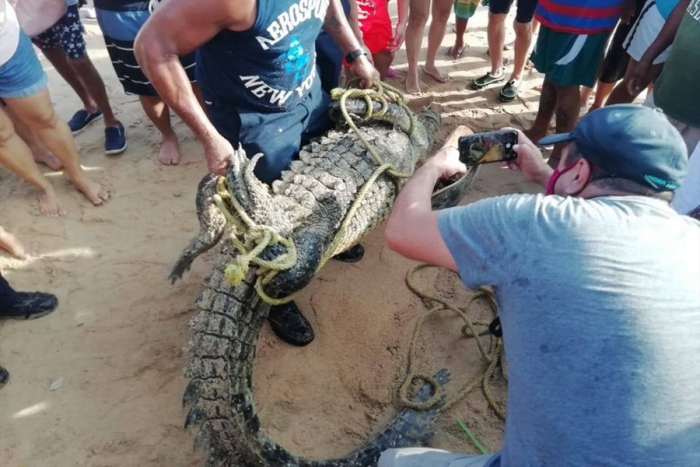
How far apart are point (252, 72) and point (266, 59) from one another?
3.1 inches

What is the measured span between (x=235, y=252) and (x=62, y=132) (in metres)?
1.68

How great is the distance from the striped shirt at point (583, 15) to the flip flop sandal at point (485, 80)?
3.76 feet

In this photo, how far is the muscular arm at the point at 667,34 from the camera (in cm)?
254

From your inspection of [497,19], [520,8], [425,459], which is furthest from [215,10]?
[497,19]

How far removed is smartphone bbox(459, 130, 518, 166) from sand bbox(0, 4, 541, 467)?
897 millimetres

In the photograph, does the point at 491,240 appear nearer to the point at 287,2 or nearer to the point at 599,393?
the point at 599,393

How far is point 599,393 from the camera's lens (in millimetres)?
1051

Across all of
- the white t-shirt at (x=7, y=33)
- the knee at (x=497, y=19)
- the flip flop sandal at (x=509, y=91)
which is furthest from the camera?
the flip flop sandal at (x=509, y=91)

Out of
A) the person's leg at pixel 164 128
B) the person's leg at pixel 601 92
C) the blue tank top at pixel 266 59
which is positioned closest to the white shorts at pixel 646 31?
the person's leg at pixel 601 92

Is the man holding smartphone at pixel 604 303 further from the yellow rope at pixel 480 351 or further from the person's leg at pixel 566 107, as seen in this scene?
the person's leg at pixel 566 107

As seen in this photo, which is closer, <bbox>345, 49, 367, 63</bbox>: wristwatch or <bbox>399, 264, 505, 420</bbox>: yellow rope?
<bbox>399, 264, 505, 420</bbox>: yellow rope

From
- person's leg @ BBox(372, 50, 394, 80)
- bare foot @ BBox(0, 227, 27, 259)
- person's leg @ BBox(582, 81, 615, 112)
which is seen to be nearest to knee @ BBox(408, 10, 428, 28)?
person's leg @ BBox(372, 50, 394, 80)

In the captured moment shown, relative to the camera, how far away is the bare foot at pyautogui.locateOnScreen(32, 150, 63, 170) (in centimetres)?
317

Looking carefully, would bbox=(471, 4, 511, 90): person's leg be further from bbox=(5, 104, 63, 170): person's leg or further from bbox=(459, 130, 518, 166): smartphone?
bbox=(5, 104, 63, 170): person's leg
